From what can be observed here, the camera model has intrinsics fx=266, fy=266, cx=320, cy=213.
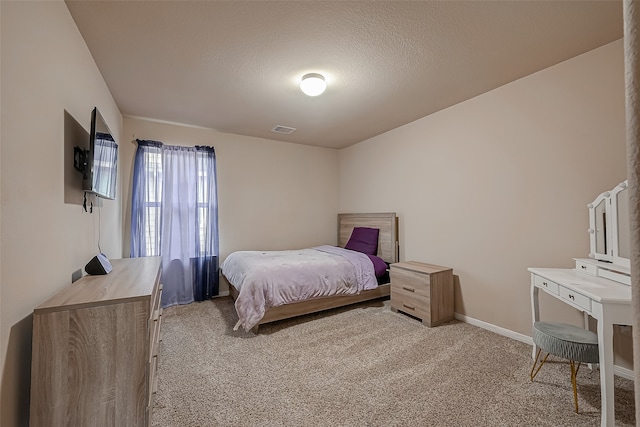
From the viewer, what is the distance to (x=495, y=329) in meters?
2.72

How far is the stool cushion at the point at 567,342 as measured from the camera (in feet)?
5.26

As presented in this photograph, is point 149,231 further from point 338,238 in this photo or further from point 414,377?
point 414,377

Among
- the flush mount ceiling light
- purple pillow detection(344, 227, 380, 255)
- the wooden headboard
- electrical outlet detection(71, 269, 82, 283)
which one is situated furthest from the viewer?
purple pillow detection(344, 227, 380, 255)

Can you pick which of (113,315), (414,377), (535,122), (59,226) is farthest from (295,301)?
(535,122)

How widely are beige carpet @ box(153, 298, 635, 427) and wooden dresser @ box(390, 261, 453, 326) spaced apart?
0.19m

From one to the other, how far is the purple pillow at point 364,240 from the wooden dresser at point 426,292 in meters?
0.79

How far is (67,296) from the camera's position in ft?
4.39

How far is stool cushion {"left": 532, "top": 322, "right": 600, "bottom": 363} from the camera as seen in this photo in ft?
5.26

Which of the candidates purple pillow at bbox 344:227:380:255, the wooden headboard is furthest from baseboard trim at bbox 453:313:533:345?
purple pillow at bbox 344:227:380:255

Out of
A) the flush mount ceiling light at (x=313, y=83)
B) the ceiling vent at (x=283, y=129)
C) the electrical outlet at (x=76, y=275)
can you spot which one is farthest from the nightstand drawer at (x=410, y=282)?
the electrical outlet at (x=76, y=275)

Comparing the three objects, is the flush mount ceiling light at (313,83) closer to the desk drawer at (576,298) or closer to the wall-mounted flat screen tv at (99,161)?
the wall-mounted flat screen tv at (99,161)

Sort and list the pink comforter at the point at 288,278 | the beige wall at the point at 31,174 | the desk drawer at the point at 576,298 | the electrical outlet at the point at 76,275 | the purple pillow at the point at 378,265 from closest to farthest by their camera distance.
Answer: the beige wall at the point at 31,174 → the desk drawer at the point at 576,298 → the electrical outlet at the point at 76,275 → the pink comforter at the point at 288,278 → the purple pillow at the point at 378,265

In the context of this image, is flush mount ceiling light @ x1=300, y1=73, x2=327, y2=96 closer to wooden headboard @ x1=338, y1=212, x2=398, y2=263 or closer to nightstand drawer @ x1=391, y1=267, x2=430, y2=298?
wooden headboard @ x1=338, y1=212, x2=398, y2=263

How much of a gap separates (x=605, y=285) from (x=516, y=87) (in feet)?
6.18
